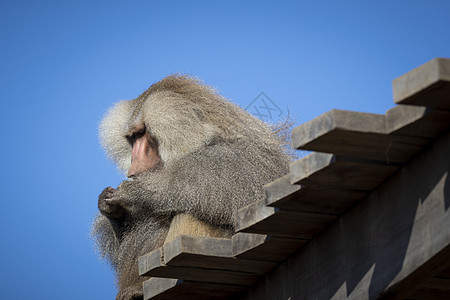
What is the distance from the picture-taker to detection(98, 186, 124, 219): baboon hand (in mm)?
5031

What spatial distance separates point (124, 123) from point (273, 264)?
98.1 inches

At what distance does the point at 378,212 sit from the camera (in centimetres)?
286

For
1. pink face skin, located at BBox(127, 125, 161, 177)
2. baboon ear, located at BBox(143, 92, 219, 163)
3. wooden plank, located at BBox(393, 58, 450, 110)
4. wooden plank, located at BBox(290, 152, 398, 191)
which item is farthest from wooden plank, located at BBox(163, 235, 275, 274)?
pink face skin, located at BBox(127, 125, 161, 177)

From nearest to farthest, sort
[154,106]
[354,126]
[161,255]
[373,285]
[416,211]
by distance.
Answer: [354,126], [416,211], [373,285], [161,255], [154,106]

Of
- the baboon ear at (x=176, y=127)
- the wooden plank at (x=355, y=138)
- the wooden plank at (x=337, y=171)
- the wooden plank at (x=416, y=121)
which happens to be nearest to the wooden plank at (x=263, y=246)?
the wooden plank at (x=337, y=171)

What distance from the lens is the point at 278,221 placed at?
312cm

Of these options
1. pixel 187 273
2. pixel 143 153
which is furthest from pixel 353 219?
pixel 143 153

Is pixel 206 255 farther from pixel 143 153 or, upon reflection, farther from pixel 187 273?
pixel 143 153

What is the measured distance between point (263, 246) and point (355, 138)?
96 cm

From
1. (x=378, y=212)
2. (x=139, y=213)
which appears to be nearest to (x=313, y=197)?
(x=378, y=212)

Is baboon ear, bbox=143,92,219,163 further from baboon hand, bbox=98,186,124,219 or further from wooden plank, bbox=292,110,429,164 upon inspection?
wooden plank, bbox=292,110,429,164

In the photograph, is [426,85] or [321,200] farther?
[321,200]

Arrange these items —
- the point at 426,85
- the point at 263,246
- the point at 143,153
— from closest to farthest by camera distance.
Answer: the point at 426,85
the point at 263,246
the point at 143,153

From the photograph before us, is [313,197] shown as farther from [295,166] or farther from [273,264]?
[273,264]
